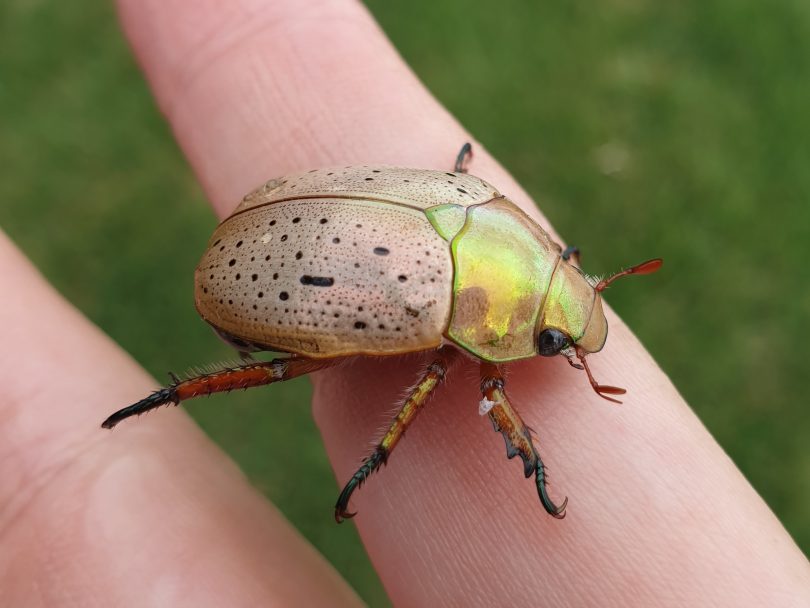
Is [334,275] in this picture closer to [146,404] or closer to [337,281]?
[337,281]

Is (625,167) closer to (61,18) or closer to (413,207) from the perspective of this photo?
(413,207)

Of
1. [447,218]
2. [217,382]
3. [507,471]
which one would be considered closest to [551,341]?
[507,471]

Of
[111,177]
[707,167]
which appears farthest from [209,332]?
[707,167]

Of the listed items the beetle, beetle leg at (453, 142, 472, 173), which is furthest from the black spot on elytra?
beetle leg at (453, 142, 472, 173)

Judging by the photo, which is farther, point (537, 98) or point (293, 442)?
point (537, 98)

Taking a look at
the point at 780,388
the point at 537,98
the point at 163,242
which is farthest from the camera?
the point at 537,98

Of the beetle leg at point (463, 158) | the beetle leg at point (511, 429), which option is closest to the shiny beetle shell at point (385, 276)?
the beetle leg at point (511, 429)
